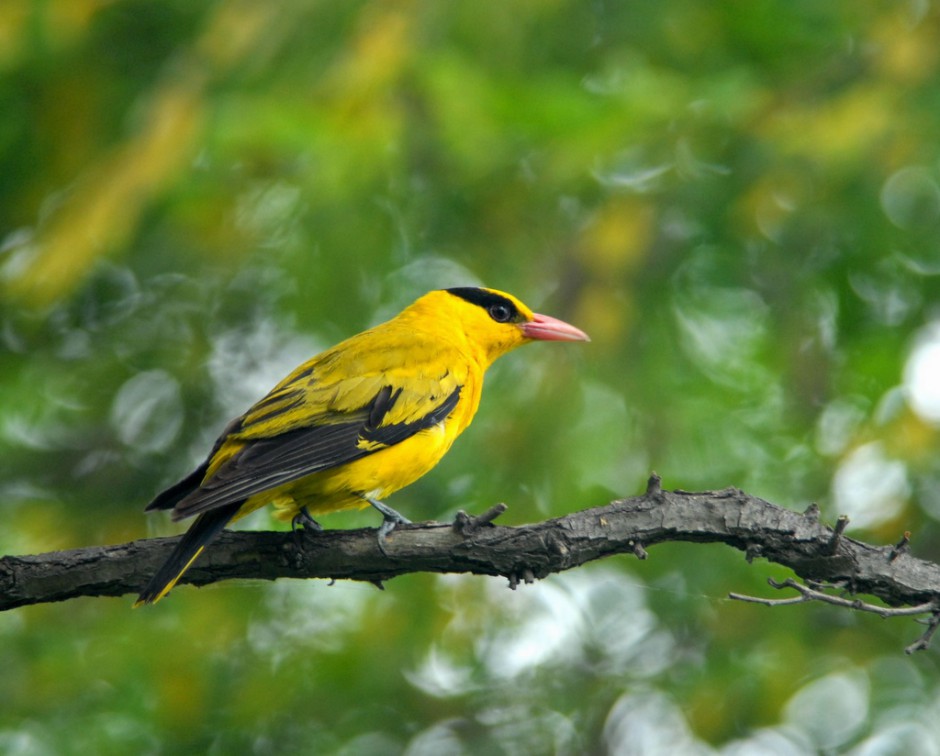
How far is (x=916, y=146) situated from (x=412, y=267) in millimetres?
3443

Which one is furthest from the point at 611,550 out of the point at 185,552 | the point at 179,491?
the point at 179,491

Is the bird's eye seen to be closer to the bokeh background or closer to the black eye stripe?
the black eye stripe

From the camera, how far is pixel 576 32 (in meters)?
7.38

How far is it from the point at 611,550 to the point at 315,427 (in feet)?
4.79

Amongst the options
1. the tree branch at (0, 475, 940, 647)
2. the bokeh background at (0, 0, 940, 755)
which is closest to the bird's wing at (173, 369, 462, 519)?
the tree branch at (0, 475, 940, 647)

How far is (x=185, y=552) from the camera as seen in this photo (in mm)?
3719

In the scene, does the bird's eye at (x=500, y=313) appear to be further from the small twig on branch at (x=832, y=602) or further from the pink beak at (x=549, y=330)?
the small twig on branch at (x=832, y=602)

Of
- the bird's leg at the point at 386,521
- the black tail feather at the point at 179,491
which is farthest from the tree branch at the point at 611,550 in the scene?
the black tail feather at the point at 179,491

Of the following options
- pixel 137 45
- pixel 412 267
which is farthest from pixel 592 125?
pixel 137 45

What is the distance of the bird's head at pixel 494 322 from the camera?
19.7ft

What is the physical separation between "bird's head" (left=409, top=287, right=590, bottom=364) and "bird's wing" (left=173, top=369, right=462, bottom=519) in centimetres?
83

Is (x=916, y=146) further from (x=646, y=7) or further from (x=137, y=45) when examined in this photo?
(x=137, y=45)

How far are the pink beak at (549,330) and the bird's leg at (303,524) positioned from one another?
6.26 feet

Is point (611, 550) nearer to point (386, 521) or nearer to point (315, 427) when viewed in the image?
point (386, 521)
